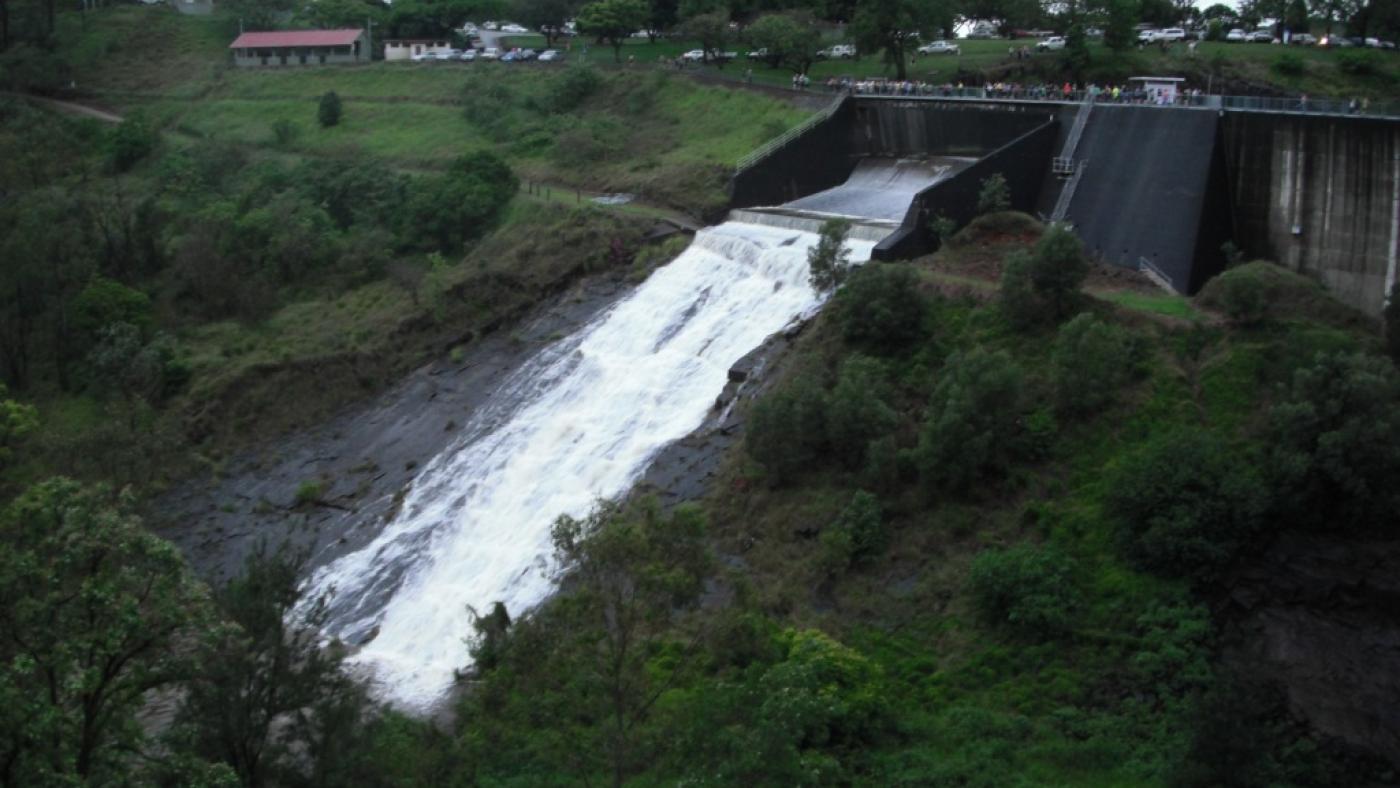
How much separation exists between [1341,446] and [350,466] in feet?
72.9

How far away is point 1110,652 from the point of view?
21.4m

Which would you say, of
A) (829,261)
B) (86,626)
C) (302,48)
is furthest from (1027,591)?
(302,48)

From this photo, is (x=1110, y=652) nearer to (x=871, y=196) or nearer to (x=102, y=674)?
(x=102, y=674)

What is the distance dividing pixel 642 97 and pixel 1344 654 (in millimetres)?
38602

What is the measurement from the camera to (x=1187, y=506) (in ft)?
72.9

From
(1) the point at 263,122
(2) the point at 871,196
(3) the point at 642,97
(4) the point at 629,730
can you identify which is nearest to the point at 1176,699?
(4) the point at 629,730

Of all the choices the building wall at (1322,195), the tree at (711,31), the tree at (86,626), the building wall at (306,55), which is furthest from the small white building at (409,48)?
the tree at (86,626)

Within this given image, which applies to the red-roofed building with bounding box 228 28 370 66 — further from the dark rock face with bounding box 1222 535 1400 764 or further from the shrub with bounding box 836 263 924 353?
the dark rock face with bounding box 1222 535 1400 764

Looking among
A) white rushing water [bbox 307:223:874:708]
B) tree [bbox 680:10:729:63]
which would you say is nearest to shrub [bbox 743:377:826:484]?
white rushing water [bbox 307:223:874:708]

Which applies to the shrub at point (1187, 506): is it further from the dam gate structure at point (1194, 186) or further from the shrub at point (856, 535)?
the dam gate structure at point (1194, 186)

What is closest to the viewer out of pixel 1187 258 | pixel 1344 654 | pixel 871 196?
pixel 1344 654

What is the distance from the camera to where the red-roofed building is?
7250 cm

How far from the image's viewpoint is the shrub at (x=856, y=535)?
961 inches

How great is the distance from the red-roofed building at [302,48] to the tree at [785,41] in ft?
85.5
